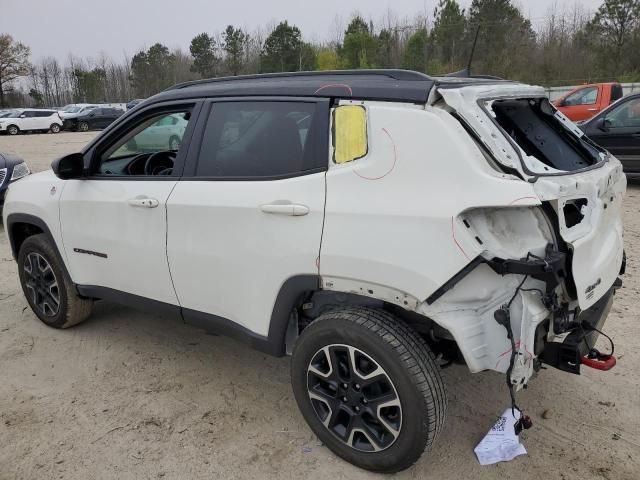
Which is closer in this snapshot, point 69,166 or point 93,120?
point 69,166

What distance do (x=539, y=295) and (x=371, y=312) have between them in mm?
728

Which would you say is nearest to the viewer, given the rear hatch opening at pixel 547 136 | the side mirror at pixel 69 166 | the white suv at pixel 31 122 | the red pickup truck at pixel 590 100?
the rear hatch opening at pixel 547 136

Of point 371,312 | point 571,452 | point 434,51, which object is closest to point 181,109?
point 371,312

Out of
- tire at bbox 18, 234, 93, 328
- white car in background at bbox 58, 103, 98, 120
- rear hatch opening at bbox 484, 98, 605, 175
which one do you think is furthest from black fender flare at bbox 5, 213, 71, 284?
white car in background at bbox 58, 103, 98, 120

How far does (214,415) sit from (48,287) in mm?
1907

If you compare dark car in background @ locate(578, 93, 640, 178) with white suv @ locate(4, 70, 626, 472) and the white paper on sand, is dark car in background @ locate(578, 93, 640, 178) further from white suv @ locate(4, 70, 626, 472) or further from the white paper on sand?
the white paper on sand

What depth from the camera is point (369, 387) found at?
249 cm

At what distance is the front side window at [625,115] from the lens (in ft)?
28.1

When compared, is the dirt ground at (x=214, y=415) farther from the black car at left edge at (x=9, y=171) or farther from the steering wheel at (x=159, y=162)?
the black car at left edge at (x=9, y=171)

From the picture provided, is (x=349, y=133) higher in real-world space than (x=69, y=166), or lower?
higher

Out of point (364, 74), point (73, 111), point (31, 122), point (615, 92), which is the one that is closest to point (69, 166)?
point (364, 74)

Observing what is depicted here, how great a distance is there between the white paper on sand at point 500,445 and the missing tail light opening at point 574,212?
3.27ft

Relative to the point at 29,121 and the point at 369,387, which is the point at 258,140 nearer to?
the point at 369,387

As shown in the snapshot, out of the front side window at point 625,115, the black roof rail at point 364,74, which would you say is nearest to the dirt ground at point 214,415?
the black roof rail at point 364,74
